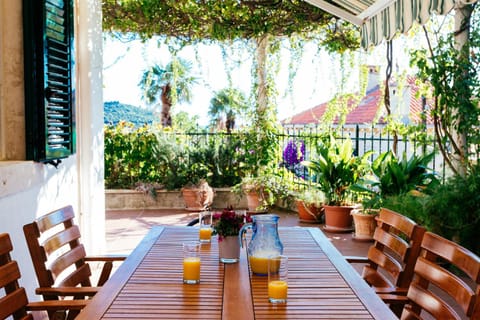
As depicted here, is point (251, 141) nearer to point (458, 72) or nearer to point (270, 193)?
point (270, 193)

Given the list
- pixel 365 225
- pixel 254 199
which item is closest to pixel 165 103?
pixel 254 199

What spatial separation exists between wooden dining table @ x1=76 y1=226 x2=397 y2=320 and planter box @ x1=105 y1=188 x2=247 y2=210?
249 inches

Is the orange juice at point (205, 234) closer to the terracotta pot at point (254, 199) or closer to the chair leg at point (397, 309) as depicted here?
the chair leg at point (397, 309)

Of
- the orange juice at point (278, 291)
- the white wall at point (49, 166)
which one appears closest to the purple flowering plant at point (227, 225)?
the orange juice at point (278, 291)

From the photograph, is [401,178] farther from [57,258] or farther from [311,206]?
[57,258]

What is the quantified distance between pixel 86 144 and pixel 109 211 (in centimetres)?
402

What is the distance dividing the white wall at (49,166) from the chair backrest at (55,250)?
57 centimetres

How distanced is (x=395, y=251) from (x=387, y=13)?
334 centimetres

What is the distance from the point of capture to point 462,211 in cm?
486

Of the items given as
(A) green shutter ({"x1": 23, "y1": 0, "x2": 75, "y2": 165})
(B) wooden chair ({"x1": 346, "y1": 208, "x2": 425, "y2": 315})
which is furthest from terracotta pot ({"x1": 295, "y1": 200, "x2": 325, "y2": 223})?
(B) wooden chair ({"x1": 346, "y1": 208, "x2": 425, "y2": 315})

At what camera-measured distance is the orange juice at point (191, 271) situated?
7.23 ft

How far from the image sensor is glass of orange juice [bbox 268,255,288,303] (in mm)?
1969

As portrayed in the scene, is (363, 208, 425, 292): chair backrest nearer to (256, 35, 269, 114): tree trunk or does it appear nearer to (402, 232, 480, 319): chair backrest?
(402, 232, 480, 319): chair backrest

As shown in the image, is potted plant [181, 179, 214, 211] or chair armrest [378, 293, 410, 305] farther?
potted plant [181, 179, 214, 211]
